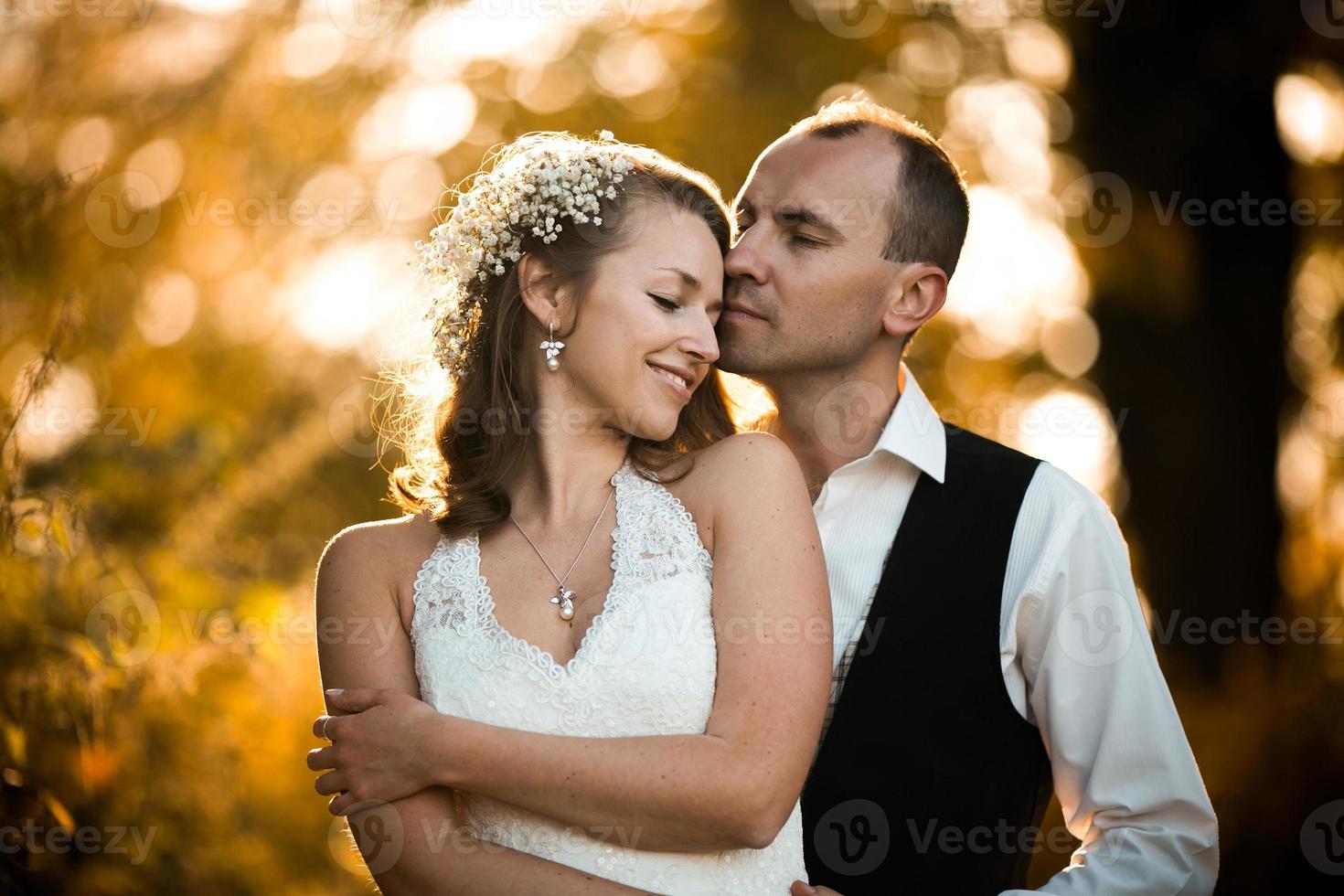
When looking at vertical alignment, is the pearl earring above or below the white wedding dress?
above

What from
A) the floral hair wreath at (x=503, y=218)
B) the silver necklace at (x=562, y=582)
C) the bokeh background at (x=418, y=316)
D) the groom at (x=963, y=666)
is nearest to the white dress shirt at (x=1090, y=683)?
the groom at (x=963, y=666)

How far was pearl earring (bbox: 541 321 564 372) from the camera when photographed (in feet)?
9.09

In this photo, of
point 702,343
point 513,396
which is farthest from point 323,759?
point 702,343

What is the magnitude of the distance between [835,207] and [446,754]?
1851 mm

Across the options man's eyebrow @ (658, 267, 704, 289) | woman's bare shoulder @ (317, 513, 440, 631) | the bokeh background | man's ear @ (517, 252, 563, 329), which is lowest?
the bokeh background

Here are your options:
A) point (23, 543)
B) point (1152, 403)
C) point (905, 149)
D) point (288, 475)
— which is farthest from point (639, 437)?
point (1152, 403)

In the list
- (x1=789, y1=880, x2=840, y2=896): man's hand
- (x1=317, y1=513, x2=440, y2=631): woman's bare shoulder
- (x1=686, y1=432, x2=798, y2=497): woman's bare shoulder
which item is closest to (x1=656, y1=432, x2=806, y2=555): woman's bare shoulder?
(x1=686, y1=432, x2=798, y2=497): woman's bare shoulder

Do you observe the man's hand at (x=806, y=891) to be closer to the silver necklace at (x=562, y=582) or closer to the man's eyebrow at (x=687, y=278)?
the silver necklace at (x=562, y=582)

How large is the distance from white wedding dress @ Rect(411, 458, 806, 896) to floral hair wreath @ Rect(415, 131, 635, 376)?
707 millimetres

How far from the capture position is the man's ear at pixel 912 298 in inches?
137

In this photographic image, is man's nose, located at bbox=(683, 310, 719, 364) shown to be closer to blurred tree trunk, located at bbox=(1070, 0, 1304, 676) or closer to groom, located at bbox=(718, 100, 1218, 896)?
groom, located at bbox=(718, 100, 1218, 896)

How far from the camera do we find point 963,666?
2969 millimetres

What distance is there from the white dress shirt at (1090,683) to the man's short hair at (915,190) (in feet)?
2.24

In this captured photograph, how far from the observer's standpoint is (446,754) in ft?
7.64
